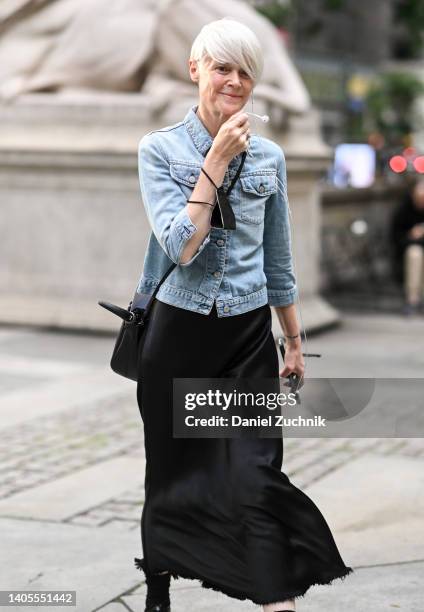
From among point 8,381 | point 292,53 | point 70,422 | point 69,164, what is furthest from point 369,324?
point 292,53

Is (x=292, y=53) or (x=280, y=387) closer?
(x=280, y=387)

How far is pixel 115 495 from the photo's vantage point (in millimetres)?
6027

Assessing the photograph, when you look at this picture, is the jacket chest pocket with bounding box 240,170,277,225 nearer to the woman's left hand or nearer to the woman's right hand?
the woman's right hand

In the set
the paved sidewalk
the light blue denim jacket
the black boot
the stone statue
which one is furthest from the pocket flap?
the stone statue

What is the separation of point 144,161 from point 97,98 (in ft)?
26.8

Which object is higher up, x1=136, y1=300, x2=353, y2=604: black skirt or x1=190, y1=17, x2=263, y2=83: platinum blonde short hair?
x1=190, y1=17, x2=263, y2=83: platinum blonde short hair

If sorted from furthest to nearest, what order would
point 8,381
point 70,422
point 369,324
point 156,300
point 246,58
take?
point 369,324, point 8,381, point 70,422, point 156,300, point 246,58

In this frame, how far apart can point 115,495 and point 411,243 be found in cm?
865

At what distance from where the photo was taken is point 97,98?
11.7 m

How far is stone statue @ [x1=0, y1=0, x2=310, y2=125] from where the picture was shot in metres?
11.9

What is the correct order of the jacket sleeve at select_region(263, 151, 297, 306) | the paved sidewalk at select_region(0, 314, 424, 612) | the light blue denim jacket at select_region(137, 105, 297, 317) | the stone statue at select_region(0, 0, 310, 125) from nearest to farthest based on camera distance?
the light blue denim jacket at select_region(137, 105, 297, 317) < the jacket sleeve at select_region(263, 151, 297, 306) < the paved sidewalk at select_region(0, 314, 424, 612) < the stone statue at select_region(0, 0, 310, 125)

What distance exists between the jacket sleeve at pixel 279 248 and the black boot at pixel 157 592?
948 millimetres

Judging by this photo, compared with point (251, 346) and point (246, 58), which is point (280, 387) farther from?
point (246, 58)

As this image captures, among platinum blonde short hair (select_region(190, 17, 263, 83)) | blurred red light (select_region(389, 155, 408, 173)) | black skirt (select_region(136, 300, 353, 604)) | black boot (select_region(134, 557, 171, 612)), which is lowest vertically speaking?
blurred red light (select_region(389, 155, 408, 173))
